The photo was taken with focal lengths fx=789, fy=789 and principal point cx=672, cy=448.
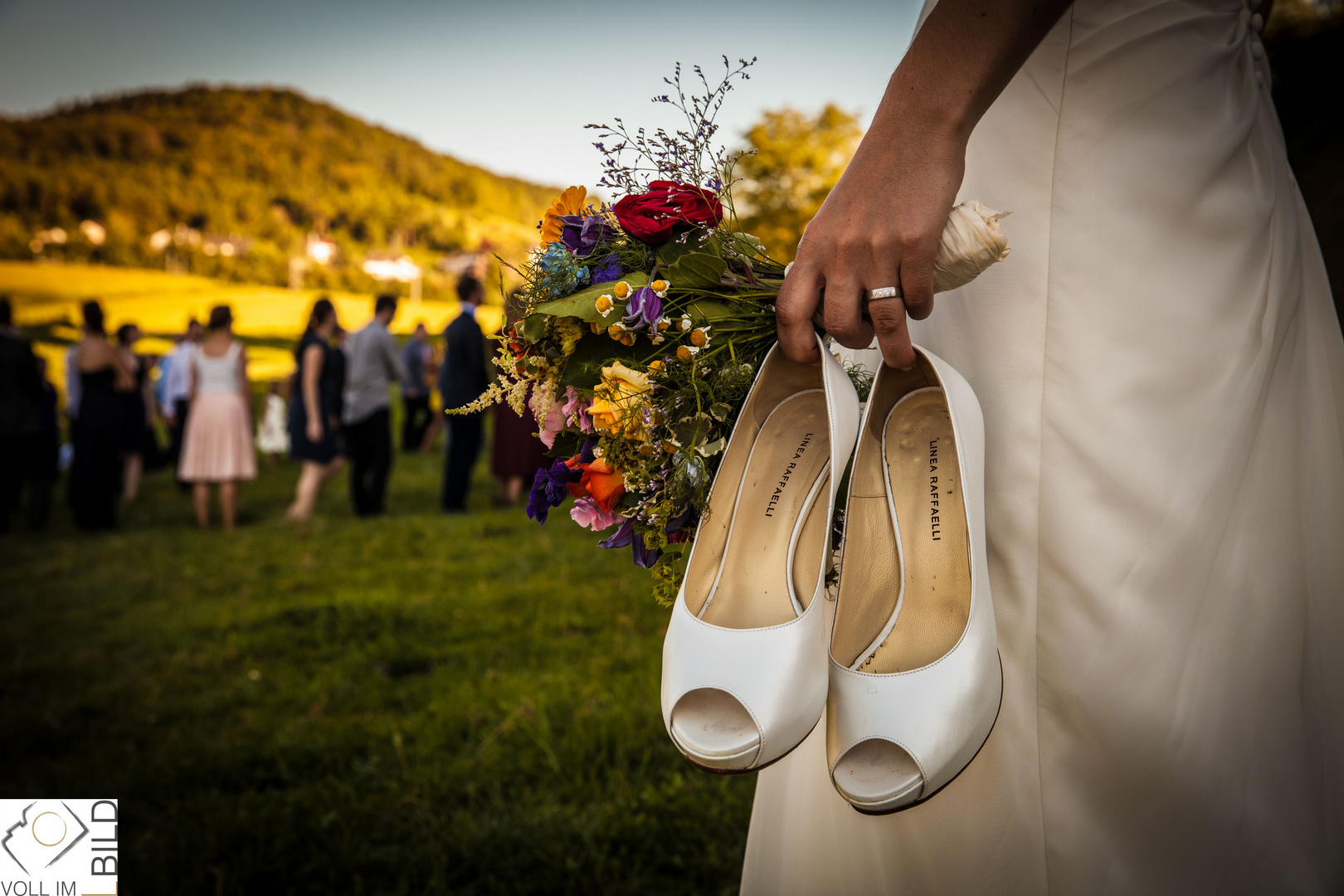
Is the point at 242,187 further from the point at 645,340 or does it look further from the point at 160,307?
the point at 645,340

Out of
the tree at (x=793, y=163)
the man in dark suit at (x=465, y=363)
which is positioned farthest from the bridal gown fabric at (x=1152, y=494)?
the tree at (x=793, y=163)

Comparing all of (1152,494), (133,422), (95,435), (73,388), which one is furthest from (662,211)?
(73,388)

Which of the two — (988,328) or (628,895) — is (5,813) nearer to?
(628,895)

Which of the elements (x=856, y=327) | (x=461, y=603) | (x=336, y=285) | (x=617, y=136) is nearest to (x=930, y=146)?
(x=856, y=327)

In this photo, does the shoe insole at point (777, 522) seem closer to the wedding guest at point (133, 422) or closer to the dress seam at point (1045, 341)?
the dress seam at point (1045, 341)

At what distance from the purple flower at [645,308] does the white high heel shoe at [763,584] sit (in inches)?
7.5

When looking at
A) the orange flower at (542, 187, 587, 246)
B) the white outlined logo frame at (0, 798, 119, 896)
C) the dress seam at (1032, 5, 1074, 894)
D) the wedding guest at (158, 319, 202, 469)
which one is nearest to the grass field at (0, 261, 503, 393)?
the wedding guest at (158, 319, 202, 469)

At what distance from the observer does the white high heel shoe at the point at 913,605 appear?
98 centimetres

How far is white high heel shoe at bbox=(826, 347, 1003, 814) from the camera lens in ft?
3.20

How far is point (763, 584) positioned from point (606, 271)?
0.58 meters

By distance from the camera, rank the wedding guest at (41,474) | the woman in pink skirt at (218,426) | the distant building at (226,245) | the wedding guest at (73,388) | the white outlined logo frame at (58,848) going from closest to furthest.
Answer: the white outlined logo frame at (58,848) < the woman in pink skirt at (218,426) < the wedding guest at (41,474) < the wedding guest at (73,388) < the distant building at (226,245)

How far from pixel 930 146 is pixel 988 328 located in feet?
1.05

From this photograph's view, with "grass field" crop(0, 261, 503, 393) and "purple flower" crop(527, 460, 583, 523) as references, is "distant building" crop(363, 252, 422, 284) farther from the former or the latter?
"purple flower" crop(527, 460, 583, 523)

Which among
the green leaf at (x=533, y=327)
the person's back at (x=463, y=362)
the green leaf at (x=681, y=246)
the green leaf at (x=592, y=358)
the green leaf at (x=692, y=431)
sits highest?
the green leaf at (x=681, y=246)
